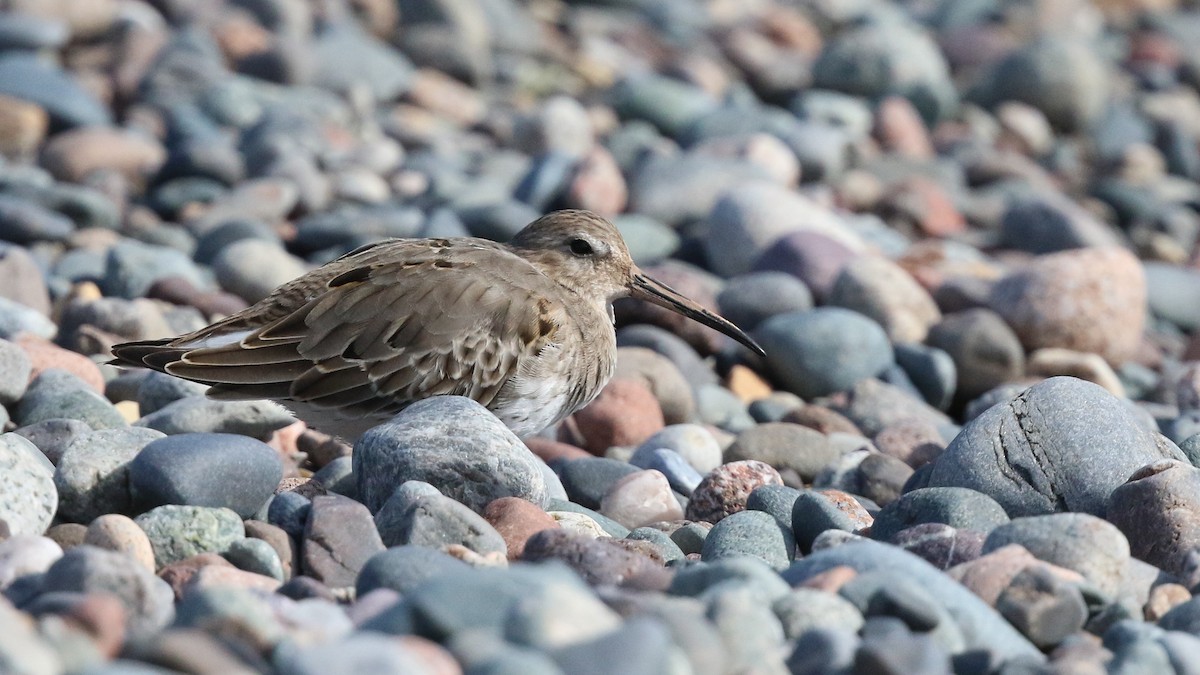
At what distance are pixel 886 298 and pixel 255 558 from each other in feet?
19.2

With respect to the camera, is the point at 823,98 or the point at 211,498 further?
the point at 823,98

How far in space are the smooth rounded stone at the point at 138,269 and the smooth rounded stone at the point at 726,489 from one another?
414 cm

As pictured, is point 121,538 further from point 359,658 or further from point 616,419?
point 616,419

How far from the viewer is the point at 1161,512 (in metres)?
5.21

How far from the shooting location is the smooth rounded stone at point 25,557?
4328 mm

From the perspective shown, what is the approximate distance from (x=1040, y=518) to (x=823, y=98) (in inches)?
444

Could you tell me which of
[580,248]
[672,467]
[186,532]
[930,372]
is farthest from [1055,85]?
Answer: [186,532]

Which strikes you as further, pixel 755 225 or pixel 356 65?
pixel 356 65

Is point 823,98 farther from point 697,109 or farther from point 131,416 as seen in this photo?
point 131,416

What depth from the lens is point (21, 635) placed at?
A: 3352 mm

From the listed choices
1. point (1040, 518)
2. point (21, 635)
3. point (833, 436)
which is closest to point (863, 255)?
point (833, 436)

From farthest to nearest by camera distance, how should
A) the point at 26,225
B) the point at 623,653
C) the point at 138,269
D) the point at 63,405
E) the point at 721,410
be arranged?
1. the point at 26,225
2. the point at 138,269
3. the point at 721,410
4. the point at 63,405
5. the point at 623,653

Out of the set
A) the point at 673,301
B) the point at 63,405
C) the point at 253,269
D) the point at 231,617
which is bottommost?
the point at 253,269

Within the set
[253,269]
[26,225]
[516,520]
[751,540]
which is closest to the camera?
[516,520]
